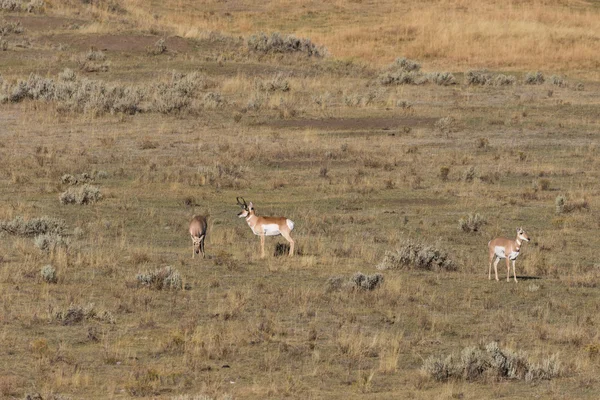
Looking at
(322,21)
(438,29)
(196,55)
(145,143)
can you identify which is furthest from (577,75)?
(145,143)

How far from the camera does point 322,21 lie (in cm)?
6788

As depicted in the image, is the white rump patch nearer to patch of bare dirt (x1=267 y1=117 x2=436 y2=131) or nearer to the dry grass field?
the dry grass field

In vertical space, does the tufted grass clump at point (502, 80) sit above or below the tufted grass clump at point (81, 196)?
above

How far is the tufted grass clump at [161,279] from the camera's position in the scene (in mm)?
17625

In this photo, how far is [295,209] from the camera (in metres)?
25.7

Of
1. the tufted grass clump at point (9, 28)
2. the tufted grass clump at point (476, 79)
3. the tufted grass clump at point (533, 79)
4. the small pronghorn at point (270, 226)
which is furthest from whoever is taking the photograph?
the tufted grass clump at point (9, 28)

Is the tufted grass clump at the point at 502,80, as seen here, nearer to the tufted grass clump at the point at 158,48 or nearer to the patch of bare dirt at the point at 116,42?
the patch of bare dirt at the point at 116,42

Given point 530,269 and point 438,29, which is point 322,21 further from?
point 530,269

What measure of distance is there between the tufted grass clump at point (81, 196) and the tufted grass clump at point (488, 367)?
13.5 meters

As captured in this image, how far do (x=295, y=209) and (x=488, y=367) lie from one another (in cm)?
1257

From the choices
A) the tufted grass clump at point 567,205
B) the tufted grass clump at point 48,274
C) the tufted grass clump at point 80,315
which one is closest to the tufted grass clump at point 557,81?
the tufted grass clump at point 567,205

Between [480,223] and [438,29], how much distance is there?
3719 centimetres

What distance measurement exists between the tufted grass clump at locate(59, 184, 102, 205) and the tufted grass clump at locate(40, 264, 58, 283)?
25.4ft

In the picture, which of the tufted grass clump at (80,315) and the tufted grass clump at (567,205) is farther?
the tufted grass clump at (567,205)
